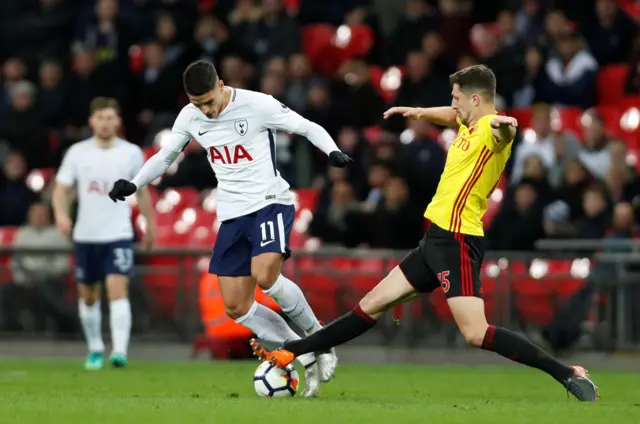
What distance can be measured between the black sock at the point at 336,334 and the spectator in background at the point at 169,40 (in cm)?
1179

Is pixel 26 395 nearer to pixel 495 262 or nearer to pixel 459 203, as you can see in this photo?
pixel 459 203

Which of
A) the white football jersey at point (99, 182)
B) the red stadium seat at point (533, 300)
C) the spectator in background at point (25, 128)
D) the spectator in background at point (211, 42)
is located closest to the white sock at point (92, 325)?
the white football jersey at point (99, 182)

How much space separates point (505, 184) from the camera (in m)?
17.4

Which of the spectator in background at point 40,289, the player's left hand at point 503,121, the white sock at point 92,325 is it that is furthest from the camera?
the spectator in background at point 40,289

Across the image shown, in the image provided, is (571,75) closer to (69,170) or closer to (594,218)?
(594,218)

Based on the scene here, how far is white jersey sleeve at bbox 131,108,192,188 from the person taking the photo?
396 inches

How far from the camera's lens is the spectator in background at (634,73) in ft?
59.4

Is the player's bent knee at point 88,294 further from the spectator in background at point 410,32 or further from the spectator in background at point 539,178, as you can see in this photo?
the spectator in background at point 410,32

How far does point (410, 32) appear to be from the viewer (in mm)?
19797

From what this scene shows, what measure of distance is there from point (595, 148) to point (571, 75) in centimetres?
174

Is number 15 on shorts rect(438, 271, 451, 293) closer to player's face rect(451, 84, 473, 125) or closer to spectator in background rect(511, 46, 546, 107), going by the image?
player's face rect(451, 84, 473, 125)

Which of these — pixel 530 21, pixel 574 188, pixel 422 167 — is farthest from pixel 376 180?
pixel 530 21

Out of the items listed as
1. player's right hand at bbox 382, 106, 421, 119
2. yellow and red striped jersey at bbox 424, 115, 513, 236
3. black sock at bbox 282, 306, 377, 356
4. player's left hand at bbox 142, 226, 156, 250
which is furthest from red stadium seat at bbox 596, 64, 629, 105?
black sock at bbox 282, 306, 377, 356

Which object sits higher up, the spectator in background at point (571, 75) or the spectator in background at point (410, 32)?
the spectator in background at point (410, 32)
